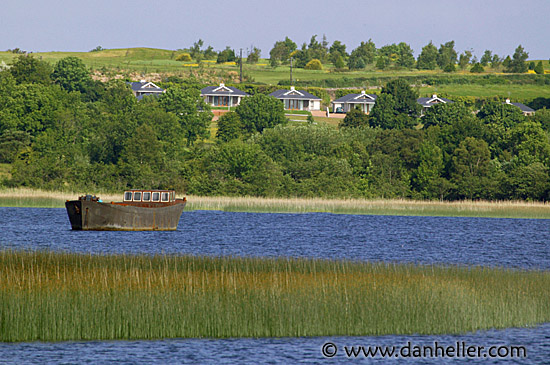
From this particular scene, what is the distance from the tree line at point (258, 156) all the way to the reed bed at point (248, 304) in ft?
217

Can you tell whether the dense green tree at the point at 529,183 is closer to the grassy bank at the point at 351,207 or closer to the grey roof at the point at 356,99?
the grassy bank at the point at 351,207

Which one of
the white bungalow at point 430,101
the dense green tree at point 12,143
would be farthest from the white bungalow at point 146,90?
the dense green tree at point 12,143

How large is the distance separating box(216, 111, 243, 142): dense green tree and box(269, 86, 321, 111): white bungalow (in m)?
37.2

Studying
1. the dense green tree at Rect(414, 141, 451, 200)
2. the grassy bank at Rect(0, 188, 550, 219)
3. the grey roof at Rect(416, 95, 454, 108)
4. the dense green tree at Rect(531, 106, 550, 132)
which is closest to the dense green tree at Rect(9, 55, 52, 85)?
the grassy bank at Rect(0, 188, 550, 219)

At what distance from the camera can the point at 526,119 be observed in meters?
128

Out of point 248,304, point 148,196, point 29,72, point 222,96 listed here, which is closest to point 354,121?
point 222,96

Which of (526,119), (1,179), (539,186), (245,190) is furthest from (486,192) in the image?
(1,179)

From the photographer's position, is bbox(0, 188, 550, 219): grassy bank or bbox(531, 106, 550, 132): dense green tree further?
bbox(531, 106, 550, 132): dense green tree

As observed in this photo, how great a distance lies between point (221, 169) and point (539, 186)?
1451 inches

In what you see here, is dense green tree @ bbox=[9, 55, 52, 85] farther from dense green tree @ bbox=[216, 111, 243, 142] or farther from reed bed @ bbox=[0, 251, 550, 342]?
reed bed @ bbox=[0, 251, 550, 342]

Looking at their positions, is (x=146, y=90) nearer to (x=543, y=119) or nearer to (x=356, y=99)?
(x=356, y=99)

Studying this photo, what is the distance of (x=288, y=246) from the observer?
50.6 m

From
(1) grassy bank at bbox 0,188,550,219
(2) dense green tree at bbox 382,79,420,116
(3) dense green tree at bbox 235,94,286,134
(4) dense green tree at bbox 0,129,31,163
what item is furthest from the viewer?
(2) dense green tree at bbox 382,79,420,116

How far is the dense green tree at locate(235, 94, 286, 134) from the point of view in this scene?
424 ft
